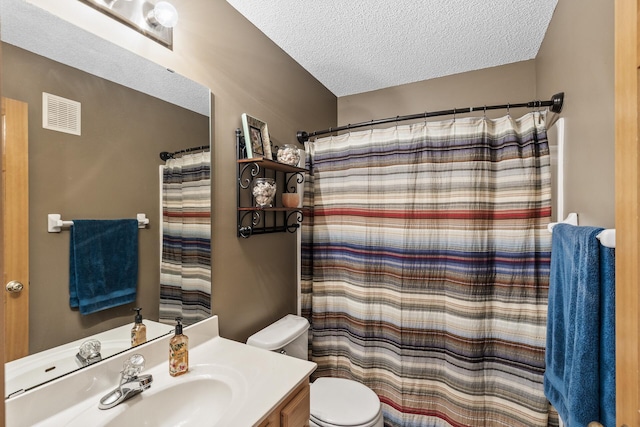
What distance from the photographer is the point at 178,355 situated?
3.59ft

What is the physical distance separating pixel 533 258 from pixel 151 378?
5.64ft

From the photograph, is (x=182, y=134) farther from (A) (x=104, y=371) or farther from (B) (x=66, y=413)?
(B) (x=66, y=413)

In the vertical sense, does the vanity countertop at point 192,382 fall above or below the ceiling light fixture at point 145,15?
below

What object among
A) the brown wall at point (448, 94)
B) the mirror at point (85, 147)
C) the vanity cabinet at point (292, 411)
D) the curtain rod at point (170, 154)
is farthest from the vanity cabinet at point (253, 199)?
the brown wall at point (448, 94)

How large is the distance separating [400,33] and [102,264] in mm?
1827

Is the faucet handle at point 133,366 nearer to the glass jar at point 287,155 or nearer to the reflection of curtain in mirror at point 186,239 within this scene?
the reflection of curtain in mirror at point 186,239

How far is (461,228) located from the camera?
1.61 metres

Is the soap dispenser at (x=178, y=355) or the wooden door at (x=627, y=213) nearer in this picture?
the wooden door at (x=627, y=213)

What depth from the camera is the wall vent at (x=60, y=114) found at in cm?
86

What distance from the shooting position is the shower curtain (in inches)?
58.8

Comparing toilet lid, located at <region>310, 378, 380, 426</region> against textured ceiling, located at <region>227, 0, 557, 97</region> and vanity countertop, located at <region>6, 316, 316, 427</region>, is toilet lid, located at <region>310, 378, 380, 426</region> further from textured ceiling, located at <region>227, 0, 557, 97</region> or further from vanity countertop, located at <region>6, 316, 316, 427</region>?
textured ceiling, located at <region>227, 0, 557, 97</region>

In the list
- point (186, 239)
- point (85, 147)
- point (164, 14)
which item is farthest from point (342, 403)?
point (164, 14)

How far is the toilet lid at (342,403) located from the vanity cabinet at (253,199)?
37.1 inches

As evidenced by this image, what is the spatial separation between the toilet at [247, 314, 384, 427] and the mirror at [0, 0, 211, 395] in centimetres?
58
